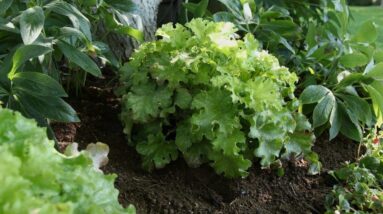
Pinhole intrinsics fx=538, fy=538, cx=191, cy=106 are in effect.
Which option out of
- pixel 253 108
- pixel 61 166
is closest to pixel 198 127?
pixel 253 108

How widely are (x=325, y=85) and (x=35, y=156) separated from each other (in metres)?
1.82

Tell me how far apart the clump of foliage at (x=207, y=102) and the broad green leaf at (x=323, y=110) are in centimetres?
26

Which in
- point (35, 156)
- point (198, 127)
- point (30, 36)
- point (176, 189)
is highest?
point (35, 156)

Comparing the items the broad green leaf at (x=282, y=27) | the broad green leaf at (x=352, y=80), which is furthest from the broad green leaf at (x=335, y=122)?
the broad green leaf at (x=282, y=27)

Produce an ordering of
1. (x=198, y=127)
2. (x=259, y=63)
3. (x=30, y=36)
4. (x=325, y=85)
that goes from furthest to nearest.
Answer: (x=325, y=85)
(x=259, y=63)
(x=198, y=127)
(x=30, y=36)

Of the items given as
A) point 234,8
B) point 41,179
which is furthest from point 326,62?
point 41,179

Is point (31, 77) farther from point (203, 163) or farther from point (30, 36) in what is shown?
point (203, 163)

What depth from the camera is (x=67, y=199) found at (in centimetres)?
102

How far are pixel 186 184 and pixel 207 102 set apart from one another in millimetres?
318

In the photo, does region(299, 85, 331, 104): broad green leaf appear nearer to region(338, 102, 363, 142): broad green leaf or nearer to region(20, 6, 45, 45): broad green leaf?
region(338, 102, 363, 142): broad green leaf

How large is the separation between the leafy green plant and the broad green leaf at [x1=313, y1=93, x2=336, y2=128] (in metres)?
0.83

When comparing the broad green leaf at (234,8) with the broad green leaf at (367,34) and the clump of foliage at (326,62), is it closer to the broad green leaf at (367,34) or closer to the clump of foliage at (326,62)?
the clump of foliage at (326,62)

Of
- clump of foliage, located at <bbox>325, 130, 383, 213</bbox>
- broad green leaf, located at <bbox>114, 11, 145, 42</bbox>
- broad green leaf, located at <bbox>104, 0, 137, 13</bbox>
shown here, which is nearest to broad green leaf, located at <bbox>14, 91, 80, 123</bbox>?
broad green leaf, located at <bbox>114, 11, 145, 42</bbox>

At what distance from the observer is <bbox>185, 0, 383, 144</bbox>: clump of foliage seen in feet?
7.72
